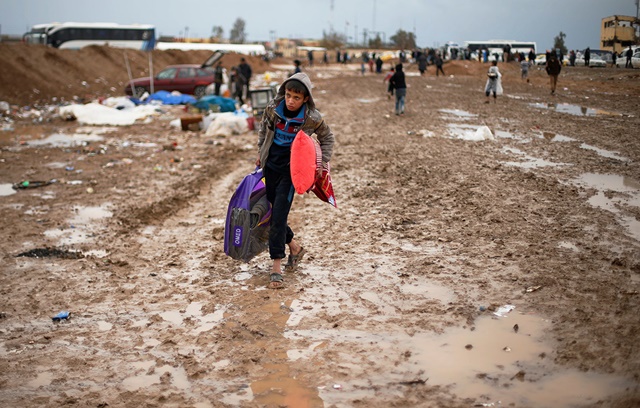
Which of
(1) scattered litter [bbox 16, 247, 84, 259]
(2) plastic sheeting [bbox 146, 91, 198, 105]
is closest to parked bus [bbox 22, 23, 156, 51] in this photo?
(2) plastic sheeting [bbox 146, 91, 198, 105]

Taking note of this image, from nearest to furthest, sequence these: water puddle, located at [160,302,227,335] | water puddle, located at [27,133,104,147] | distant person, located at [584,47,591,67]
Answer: water puddle, located at [160,302,227,335], water puddle, located at [27,133,104,147], distant person, located at [584,47,591,67]

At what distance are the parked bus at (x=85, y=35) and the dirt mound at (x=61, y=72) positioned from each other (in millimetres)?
3434

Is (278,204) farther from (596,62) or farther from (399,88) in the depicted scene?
(596,62)

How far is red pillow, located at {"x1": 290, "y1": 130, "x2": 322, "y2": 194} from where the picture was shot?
14.0 ft

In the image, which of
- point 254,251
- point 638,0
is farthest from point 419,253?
point 638,0

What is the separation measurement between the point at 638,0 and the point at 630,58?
590 cm

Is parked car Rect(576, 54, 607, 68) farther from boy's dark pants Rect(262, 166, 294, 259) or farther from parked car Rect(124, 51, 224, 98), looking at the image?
boy's dark pants Rect(262, 166, 294, 259)

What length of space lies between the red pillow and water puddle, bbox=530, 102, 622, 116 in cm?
1313

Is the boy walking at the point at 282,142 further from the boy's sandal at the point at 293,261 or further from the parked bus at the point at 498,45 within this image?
the parked bus at the point at 498,45

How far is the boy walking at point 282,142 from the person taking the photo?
4316 mm

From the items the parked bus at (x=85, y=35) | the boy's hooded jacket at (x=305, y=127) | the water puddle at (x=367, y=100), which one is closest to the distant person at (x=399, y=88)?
the water puddle at (x=367, y=100)

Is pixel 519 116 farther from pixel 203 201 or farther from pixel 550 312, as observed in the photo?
pixel 550 312

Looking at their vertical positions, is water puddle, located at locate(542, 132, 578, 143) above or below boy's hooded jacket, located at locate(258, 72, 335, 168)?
below

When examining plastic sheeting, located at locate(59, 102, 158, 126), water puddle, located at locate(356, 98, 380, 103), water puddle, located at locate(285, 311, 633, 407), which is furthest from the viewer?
water puddle, located at locate(356, 98, 380, 103)
